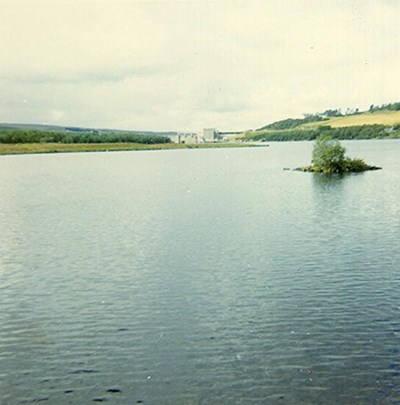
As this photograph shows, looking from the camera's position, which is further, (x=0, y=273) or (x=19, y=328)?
(x=0, y=273)

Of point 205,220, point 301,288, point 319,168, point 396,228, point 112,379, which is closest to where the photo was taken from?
point 112,379

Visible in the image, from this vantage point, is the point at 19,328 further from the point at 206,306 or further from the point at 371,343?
the point at 371,343

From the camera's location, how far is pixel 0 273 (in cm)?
3753

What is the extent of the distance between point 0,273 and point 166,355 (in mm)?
19797

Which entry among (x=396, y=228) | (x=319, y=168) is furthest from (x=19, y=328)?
(x=319, y=168)

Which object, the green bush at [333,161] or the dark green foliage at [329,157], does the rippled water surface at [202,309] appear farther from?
the green bush at [333,161]

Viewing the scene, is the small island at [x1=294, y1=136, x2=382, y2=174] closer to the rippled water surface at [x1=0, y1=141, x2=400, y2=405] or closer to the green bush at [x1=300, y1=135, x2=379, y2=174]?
the green bush at [x1=300, y1=135, x2=379, y2=174]

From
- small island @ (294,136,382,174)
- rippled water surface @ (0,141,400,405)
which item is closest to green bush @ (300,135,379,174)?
small island @ (294,136,382,174)

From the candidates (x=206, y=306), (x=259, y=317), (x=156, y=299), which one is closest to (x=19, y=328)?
(x=156, y=299)

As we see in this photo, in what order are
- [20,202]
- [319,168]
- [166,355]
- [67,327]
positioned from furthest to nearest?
1. [319,168]
2. [20,202]
3. [67,327]
4. [166,355]

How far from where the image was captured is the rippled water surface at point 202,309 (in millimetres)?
20516

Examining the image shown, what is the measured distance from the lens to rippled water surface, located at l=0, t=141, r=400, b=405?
2052cm

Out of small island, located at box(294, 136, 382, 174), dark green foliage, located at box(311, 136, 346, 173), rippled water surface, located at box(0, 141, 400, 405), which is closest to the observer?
rippled water surface, located at box(0, 141, 400, 405)

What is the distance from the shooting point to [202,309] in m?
28.6
